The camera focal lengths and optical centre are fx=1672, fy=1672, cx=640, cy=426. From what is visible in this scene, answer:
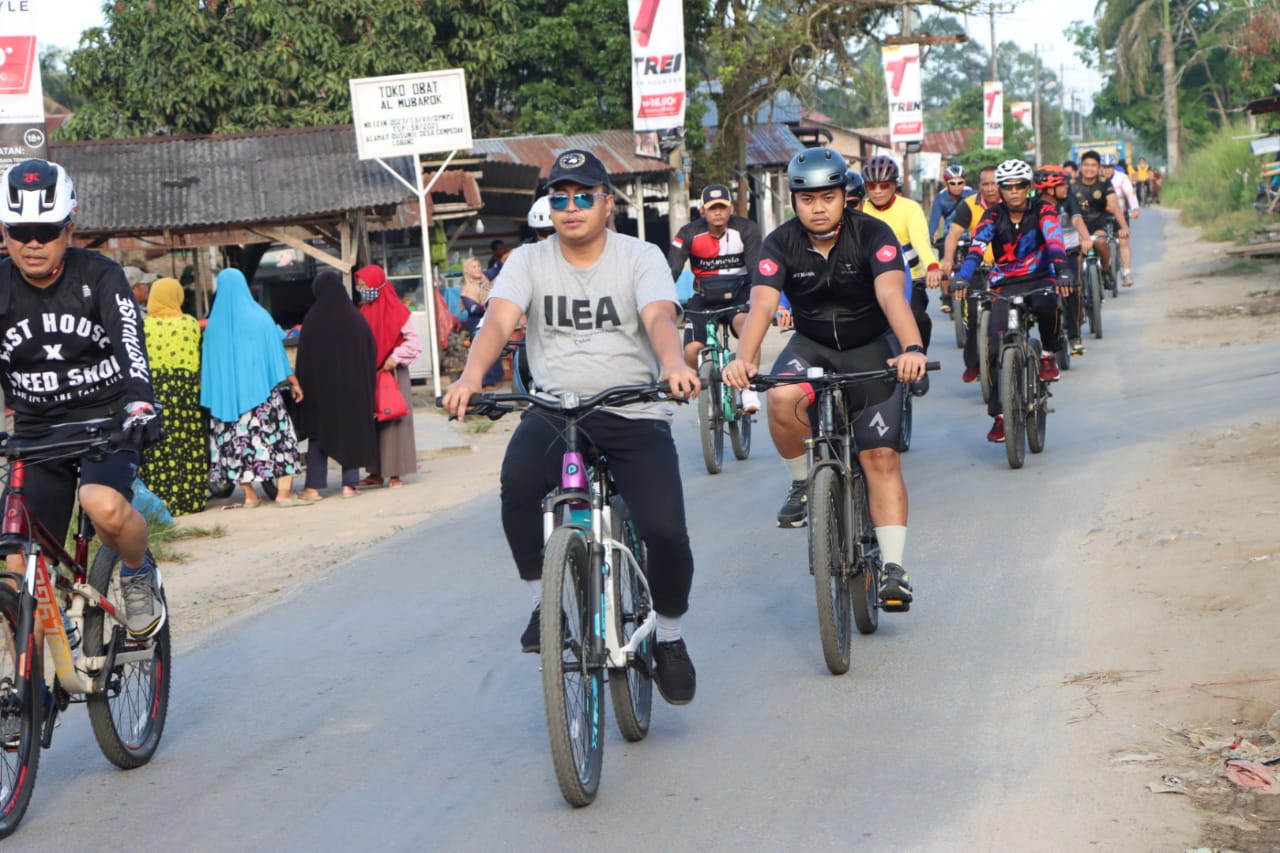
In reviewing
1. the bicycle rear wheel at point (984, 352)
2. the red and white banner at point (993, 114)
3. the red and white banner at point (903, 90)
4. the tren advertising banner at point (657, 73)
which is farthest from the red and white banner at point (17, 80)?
the red and white banner at point (993, 114)

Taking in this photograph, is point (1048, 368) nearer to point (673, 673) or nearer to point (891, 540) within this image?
point (891, 540)

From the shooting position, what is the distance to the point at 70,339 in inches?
228

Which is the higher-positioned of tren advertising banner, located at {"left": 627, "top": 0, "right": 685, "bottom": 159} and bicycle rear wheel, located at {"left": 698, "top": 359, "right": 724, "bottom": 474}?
tren advertising banner, located at {"left": 627, "top": 0, "right": 685, "bottom": 159}

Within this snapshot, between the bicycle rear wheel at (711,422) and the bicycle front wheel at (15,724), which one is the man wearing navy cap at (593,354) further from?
the bicycle rear wheel at (711,422)

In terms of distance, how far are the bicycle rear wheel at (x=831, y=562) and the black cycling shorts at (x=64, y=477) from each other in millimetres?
2499

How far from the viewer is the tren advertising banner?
21250 mm

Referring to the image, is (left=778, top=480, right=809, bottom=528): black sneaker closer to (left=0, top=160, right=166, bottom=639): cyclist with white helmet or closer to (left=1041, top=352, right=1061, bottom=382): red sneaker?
(left=0, top=160, right=166, bottom=639): cyclist with white helmet

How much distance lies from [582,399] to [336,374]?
27.1ft

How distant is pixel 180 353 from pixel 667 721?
765cm

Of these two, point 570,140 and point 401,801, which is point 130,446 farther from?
point 570,140

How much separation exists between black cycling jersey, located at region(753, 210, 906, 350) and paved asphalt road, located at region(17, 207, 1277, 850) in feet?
4.46

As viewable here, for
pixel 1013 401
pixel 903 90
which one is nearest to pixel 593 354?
pixel 1013 401

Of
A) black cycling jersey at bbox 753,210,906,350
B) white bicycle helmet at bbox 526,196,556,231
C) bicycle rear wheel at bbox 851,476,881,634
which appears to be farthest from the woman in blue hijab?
bicycle rear wheel at bbox 851,476,881,634

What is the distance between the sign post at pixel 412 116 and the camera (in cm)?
1888
